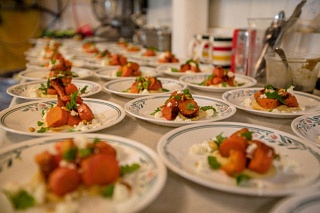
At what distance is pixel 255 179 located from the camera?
709 mm

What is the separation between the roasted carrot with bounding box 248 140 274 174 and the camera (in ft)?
2.35

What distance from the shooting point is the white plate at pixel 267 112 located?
1.12 metres

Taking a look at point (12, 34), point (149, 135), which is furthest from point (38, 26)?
point (149, 135)

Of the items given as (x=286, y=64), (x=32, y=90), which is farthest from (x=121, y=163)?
(x=286, y=64)

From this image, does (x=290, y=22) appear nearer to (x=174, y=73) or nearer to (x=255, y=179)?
(x=174, y=73)

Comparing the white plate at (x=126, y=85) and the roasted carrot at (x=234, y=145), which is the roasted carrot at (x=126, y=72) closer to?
the white plate at (x=126, y=85)

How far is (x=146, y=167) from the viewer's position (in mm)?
720

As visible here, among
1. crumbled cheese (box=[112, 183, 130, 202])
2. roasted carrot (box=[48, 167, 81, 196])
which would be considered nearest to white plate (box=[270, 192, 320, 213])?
crumbled cheese (box=[112, 183, 130, 202])

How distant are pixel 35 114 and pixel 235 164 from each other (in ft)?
2.71

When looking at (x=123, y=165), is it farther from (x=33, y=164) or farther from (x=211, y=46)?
(x=211, y=46)

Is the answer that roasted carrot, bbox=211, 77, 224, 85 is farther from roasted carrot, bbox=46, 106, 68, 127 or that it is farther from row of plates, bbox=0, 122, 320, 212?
roasted carrot, bbox=46, 106, 68, 127

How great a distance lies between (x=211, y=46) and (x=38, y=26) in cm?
516

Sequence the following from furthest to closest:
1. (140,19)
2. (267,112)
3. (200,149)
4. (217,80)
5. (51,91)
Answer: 1. (140,19)
2. (217,80)
3. (51,91)
4. (267,112)
5. (200,149)

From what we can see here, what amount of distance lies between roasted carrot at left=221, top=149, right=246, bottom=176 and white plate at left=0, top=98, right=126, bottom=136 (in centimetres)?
43
